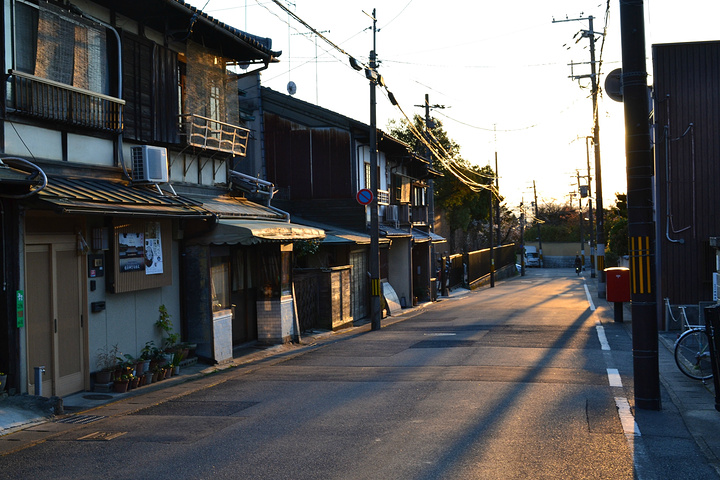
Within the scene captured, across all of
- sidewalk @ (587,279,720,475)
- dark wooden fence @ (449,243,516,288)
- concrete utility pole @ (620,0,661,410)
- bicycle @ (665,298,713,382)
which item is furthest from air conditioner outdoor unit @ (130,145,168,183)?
dark wooden fence @ (449,243,516,288)

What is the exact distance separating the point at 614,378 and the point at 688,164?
31.9 ft

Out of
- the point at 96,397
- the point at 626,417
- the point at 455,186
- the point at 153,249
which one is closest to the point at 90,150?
the point at 153,249

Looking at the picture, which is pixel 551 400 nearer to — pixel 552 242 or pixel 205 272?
pixel 205 272

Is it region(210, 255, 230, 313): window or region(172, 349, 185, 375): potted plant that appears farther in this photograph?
region(210, 255, 230, 313): window

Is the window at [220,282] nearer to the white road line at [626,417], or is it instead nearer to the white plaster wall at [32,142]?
the white plaster wall at [32,142]

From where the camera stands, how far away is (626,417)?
903cm

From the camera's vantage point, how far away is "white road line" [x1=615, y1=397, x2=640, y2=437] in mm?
8312

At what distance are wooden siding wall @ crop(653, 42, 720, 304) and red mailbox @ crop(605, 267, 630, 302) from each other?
5.00 feet

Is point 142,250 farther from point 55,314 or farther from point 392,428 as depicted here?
point 392,428

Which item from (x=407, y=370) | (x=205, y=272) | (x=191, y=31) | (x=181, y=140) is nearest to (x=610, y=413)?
(x=407, y=370)

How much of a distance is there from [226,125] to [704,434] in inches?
476

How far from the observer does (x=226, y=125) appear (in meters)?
16.6

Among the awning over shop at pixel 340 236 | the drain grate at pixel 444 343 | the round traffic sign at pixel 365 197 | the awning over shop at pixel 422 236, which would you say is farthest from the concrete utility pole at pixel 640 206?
the awning over shop at pixel 422 236

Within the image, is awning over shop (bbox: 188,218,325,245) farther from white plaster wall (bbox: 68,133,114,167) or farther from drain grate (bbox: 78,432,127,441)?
drain grate (bbox: 78,432,127,441)
